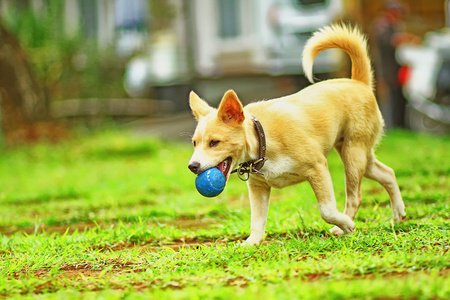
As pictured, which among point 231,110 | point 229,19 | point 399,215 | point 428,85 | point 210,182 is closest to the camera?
point 210,182

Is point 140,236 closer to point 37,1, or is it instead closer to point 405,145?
point 405,145

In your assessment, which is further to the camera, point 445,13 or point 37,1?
point 37,1

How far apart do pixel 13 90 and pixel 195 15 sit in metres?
8.03

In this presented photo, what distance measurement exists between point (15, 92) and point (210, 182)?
942 cm

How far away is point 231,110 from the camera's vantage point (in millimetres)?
3949

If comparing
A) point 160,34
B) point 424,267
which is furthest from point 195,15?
point 424,267

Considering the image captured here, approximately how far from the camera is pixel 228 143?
3.93 m

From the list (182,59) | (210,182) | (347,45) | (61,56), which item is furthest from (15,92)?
(210,182)

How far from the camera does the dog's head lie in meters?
3.88

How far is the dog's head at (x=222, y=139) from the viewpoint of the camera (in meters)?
3.88

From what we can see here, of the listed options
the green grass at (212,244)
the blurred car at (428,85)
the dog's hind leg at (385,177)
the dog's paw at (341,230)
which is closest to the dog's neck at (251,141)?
the green grass at (212,244)

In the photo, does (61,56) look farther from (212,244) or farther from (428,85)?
(212,244)

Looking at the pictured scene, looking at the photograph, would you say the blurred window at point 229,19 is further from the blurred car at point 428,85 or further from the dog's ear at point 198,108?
the dog's ear at point 198,108

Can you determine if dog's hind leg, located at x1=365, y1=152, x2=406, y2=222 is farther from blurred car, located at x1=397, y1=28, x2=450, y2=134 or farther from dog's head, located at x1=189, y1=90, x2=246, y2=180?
blurred car, located at x1=397, y1=28, x2=450, y2=134
